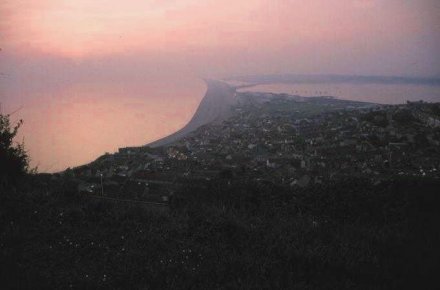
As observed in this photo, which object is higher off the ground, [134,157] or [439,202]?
[439,202]

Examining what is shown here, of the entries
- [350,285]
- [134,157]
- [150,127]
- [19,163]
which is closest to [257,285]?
[350,285]

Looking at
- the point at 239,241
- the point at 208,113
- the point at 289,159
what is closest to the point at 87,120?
the point at 208,113

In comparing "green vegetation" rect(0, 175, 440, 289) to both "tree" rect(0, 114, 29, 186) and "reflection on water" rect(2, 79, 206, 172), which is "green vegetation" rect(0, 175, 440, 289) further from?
"reflection on water" rect(2, 79, 206, 172)

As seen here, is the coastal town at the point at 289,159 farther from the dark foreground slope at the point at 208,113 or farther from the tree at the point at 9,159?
the dark foreground slope at the point at 208,113

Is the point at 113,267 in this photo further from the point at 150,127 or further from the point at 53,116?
the point at 53,116

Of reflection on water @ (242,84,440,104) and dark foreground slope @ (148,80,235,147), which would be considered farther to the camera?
reflection on water @ (242,84,440,104)

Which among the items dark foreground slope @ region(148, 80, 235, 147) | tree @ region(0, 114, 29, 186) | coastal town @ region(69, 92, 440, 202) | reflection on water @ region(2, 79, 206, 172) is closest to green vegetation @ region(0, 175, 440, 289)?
coastal town @ region(69, 92, 440, 202)
